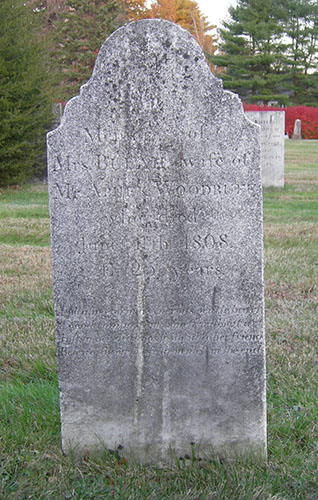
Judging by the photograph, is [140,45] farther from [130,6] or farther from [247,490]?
[130,6]

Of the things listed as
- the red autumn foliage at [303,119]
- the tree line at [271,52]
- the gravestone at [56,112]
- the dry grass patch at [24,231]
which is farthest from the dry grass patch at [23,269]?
the tree line at [271,52]

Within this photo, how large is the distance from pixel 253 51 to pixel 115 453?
48765mm

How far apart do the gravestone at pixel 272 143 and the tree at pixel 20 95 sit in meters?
5.20

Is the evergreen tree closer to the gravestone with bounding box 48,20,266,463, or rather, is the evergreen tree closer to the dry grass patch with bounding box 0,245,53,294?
the dry grass patch with bounding box 0,245,53,294

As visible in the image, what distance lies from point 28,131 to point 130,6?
97.4 feet

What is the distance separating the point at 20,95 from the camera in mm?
12969

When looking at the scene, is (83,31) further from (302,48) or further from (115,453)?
(115,453)

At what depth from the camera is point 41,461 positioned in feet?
9.11

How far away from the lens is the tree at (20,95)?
1250 cm

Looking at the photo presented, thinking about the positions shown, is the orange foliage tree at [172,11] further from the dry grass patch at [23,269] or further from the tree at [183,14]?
the dry grass patch at [23,269]

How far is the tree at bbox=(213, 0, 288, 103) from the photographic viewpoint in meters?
44.7

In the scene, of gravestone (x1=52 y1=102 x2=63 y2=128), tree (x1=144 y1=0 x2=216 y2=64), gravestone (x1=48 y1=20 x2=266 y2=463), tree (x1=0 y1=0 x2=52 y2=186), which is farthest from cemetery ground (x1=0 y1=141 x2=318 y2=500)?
tree (x1=144 y1=0 x2=216 y2=64)

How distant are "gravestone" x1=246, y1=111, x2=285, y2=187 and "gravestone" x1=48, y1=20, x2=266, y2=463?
33.5ft

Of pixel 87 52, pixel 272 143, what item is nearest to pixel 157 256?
pixel 272 143
